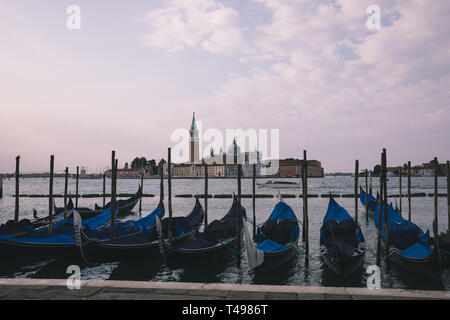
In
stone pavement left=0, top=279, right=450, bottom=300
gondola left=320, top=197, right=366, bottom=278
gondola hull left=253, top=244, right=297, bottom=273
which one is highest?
stone pavement left=0, top=279, right=450, bottom=300

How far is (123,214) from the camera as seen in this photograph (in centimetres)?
2459

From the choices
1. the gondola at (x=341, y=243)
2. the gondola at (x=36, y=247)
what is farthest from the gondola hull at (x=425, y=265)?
the gondola at (x=36, y=247)

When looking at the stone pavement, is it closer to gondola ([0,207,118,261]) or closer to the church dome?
gondola ([0,207,118,261])

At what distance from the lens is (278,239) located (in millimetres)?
9969

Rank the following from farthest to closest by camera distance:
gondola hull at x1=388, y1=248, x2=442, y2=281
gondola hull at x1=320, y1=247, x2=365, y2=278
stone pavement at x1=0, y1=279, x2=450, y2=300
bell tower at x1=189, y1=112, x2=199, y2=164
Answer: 1. bell tower at x1=189, y1=112, x2=199, y2=164
2. gondola hull at x1=320, y1=247, x2=365, y2=278
3. gondola hull at x1=388, y1=248, x2=442, y2=281
4. stone pavement at x1=0, y1=279, x2=450, y2=300

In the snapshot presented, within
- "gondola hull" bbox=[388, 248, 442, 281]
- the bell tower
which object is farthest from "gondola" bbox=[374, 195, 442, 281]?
the bell tower

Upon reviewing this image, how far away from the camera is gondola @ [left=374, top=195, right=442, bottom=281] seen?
744 centimetres

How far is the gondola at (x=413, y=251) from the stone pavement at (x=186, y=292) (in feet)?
13.5

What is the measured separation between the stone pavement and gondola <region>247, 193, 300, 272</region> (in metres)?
4.09

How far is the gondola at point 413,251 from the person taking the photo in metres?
7.44

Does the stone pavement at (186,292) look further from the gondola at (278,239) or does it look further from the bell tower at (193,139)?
A: the bell tower at (193,139)
